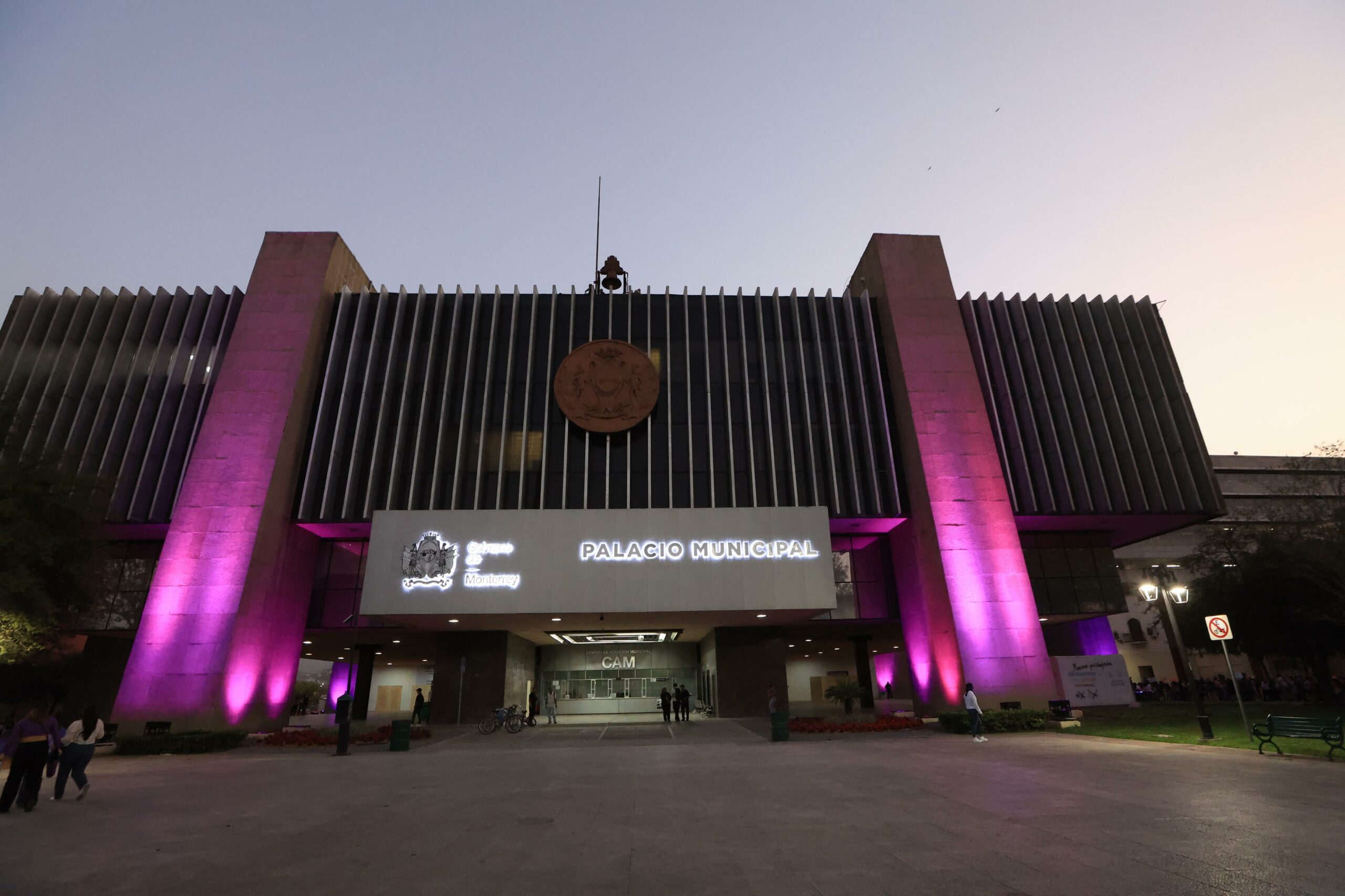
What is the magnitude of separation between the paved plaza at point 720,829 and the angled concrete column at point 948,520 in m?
11.9

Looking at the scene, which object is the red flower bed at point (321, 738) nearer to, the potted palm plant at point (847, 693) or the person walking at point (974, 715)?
the person walking at point (974, 715)

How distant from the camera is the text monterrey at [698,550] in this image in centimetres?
2894

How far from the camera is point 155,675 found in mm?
26328

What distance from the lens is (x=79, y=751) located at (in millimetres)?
12859

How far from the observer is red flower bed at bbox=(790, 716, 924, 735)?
24812mm

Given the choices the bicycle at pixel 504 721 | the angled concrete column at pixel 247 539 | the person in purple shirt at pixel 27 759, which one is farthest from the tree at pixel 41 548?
the bicycle at pixel 504 721

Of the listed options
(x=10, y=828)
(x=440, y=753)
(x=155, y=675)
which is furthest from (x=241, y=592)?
(x=10, y=828)

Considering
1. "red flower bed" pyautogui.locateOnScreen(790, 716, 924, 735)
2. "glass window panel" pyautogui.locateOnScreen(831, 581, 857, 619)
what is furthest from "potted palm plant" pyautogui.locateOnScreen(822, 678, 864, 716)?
"red flower bed" pyautogui.locateOnScreen(790, 716, 924, 735)

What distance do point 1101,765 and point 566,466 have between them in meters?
24.3

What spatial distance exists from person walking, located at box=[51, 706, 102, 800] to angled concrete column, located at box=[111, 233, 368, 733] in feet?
50.8

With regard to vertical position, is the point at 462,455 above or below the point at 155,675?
above

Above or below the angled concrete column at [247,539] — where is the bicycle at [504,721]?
below

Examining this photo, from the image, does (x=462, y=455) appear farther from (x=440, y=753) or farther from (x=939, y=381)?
(x=939, y=381)

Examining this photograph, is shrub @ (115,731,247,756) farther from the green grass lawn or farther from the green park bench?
the green park bench
